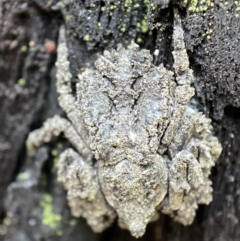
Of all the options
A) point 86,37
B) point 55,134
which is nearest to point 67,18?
point 86,37

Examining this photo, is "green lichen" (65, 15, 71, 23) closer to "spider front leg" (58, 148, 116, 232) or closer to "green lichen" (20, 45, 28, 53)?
"green lichen" (20, 45, 28, 53)

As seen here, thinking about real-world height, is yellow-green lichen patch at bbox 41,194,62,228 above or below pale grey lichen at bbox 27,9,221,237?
below

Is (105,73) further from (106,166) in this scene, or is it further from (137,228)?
(137,228)

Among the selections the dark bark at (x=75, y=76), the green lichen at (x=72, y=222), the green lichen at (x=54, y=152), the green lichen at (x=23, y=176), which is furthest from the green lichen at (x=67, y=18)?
the green lichen at (x=72, y=222)

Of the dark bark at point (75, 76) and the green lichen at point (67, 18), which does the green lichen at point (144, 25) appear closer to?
the dark bark at point (75, 76)

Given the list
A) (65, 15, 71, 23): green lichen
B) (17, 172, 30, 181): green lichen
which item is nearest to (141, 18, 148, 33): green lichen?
(65, 15, 71, 23): green lichen

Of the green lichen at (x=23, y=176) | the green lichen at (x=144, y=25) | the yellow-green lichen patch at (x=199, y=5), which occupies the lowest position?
the green lichen at (x=23, y=176)
